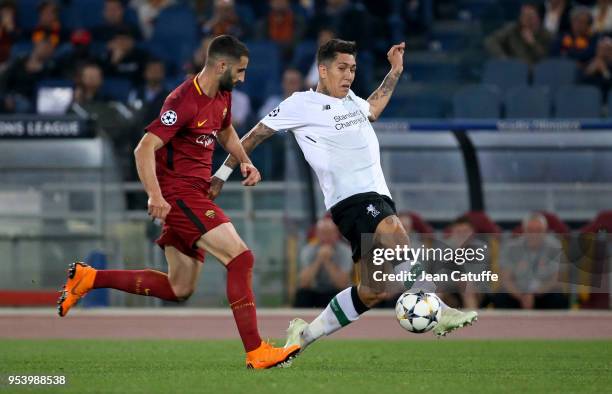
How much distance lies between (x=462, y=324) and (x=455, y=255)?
19.2 feet

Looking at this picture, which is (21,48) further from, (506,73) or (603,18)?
(603,18)

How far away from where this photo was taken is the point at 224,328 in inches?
556

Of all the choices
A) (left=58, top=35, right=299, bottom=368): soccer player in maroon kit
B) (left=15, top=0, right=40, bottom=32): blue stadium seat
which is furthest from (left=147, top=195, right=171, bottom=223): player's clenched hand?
(left=15, top=0, right=40, bottom=32): blue stadium seat

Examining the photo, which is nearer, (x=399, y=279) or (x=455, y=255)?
Result: (x=399, y=279)

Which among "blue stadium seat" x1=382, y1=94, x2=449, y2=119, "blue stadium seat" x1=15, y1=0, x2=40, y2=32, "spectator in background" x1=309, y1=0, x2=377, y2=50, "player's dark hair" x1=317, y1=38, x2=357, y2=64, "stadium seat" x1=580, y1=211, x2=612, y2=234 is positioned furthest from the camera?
"blue stadium seat" x1=15, y1=0, x2=40, y2=32

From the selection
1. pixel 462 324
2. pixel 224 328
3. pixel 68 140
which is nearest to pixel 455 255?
pixel 224 328

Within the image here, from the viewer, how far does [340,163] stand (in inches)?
368

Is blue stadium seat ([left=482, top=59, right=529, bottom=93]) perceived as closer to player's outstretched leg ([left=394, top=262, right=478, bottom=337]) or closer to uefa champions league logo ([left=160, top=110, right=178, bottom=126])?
player's outstretched leg ([left=394, top=262, right=478, bottom=337])

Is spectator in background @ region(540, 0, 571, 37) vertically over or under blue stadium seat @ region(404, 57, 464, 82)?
over

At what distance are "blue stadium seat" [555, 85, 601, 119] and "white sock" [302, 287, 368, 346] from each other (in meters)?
7.96

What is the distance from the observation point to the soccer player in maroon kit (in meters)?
8.85

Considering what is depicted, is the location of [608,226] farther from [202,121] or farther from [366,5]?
[202,121]

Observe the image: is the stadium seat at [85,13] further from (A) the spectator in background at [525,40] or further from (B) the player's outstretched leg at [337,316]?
(B) the player's outstretched leg at [337,316]

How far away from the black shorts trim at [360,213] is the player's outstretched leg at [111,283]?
4.49ft
